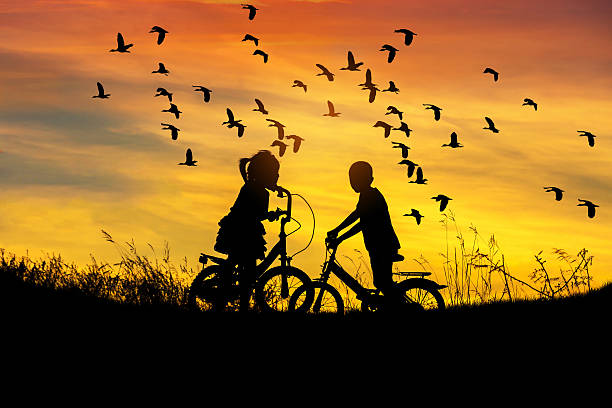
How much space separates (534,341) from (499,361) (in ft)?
3.02

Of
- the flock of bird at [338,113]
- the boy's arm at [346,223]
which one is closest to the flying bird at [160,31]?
the flock of bird at [338,113]

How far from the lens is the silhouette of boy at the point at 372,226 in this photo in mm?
10141

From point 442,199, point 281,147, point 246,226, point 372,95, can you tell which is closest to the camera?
point 246,226

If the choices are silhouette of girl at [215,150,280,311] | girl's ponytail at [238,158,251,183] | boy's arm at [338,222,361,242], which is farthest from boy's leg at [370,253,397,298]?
girl's ponytail at [238,158,251,183]

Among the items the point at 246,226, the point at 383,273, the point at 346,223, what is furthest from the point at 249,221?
the point at 383,273

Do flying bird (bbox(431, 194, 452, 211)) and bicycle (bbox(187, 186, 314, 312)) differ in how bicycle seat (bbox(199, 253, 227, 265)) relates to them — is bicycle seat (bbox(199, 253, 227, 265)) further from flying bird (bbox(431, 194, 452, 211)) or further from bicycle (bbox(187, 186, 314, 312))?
flying bird (bbox(431, 194, 452, 211))

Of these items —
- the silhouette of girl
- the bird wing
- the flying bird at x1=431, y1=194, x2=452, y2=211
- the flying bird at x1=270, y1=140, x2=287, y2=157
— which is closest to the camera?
the silhouette of girl

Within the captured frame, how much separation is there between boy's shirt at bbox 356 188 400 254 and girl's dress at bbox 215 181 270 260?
129 cm

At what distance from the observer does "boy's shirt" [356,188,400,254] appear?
33.2ft

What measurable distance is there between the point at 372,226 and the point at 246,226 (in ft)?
5.49

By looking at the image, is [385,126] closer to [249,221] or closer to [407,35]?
[407,35]

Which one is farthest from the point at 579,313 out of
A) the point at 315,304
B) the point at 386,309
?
the point at 315,304

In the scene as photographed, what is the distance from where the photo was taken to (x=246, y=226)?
404 inches

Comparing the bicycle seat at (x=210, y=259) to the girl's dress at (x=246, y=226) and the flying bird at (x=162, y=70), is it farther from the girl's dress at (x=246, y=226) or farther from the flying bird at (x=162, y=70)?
the flying bird at (x=162, y=70)
